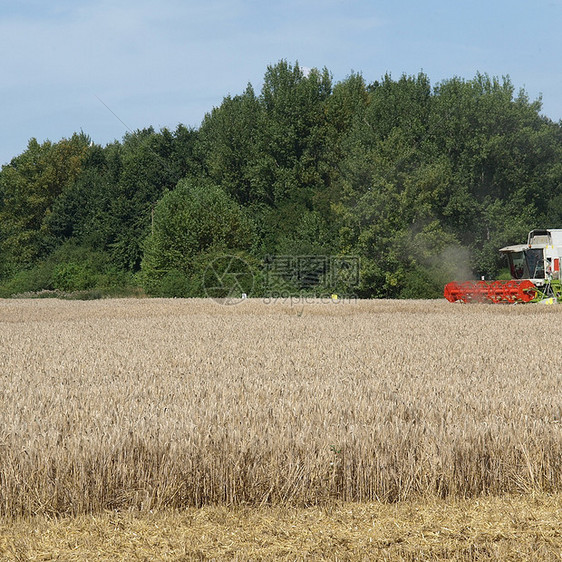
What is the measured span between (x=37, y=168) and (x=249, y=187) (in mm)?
30896

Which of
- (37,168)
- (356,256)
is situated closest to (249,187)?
(356,256)

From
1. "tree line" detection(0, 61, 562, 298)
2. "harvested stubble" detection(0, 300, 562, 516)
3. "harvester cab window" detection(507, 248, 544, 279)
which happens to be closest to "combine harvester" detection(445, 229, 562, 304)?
"harvester cab window" detection(507, 248, 544, 279)

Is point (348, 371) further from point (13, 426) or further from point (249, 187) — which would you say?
point (249, 187)

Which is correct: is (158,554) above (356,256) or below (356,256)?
below

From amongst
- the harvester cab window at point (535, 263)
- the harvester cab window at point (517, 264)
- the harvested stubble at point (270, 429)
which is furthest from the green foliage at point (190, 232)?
the harvested stubble at point (270, 429)

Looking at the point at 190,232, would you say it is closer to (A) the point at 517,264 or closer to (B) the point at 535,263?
(A) the point at 517,264

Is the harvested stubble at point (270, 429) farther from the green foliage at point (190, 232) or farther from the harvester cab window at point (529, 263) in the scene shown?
the green foliage at point (190, 232)

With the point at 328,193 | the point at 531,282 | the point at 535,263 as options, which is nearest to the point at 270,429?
the point at 531,282

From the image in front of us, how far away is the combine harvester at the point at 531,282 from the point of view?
26234 mm

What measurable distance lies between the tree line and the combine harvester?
1244cm

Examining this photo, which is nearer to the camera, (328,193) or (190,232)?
(190,232)

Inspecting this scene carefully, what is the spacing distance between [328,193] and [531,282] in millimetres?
28485

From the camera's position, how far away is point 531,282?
86.9 feet

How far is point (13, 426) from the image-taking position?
5695mm
